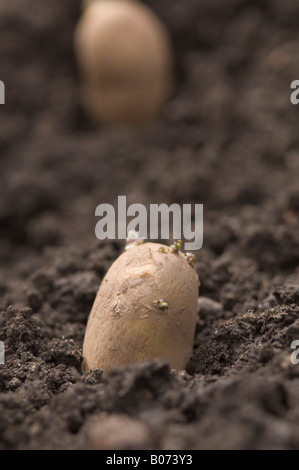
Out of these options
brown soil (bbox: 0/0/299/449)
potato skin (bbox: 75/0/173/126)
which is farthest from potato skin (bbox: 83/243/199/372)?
potato skin (bbox: 75/0/173/126)

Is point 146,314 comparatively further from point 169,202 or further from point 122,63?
point 122,63

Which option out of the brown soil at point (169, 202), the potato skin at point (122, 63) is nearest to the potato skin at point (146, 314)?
the brown soil at point (169, 202)

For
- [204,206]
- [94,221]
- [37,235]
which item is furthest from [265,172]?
[37,235]

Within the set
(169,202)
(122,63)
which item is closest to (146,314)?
(169,202)

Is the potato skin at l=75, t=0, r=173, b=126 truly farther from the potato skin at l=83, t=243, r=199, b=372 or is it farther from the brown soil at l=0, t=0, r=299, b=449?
the potato skin at l=83, t=243, r=199, b=372

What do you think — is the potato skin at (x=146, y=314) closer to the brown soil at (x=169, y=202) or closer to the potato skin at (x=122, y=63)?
the brown soil at (x=169, y=202)

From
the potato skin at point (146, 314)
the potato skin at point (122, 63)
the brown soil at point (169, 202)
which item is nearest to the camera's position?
the brown soil at point (169, 202)
